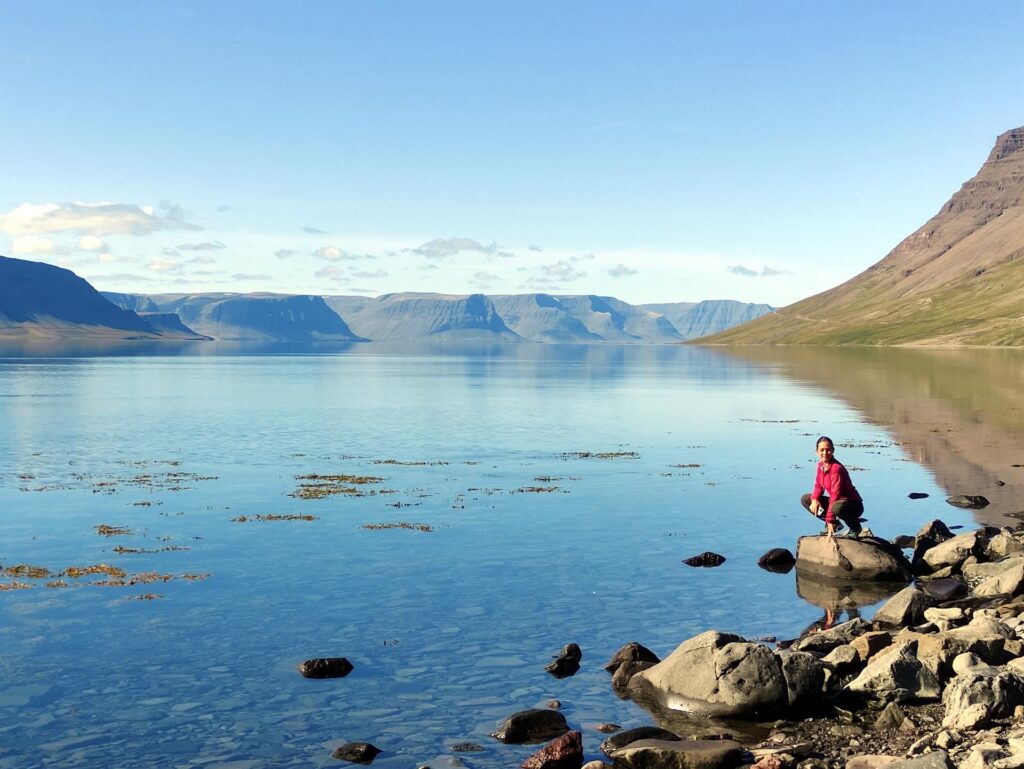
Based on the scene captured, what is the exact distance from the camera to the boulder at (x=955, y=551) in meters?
35.4

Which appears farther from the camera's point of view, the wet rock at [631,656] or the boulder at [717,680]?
the wet rock at [631,656]

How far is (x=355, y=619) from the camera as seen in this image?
94.7 ft

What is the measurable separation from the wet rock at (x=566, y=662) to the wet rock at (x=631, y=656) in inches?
31.6

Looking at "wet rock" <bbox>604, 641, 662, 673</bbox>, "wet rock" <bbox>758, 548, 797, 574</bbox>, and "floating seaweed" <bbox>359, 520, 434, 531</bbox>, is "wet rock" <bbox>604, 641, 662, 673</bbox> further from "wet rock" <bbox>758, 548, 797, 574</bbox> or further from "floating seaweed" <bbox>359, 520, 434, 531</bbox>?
"floating seaweed" <bbox>359, 520, 434, 531</bbox>

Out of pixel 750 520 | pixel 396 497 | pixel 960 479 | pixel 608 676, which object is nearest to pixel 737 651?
pixel 608 676

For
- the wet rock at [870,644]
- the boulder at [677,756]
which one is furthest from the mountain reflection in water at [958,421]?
the boulder at [677,756]

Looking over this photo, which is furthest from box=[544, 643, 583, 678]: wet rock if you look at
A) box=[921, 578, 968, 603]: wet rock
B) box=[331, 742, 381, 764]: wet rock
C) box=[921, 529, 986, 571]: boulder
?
box=[921, 529, 986, 571]: boulder

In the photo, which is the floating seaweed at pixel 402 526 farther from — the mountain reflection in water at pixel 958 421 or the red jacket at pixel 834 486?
the mountain reflection in water at pixel 958 421

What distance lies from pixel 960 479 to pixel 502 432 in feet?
125

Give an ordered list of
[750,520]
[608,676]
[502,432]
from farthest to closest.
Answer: [502,432], [750,520], [608,676]

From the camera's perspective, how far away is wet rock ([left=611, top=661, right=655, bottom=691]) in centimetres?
2380

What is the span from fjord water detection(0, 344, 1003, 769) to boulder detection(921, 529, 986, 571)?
5.68 m

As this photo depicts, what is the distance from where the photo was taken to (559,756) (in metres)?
19.2

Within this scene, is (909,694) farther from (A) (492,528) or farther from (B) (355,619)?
(A) (492,528)
